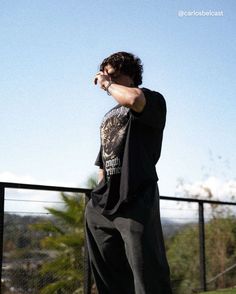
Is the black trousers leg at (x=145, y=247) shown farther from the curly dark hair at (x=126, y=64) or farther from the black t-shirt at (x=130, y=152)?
the curly dark hair at (x=126, y=64)

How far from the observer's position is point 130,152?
2.46 m

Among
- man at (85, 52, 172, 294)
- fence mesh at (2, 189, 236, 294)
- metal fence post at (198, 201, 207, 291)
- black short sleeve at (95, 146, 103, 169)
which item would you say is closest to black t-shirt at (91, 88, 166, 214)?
man at (85, 52, 172, 294)

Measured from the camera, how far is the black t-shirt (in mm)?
2430

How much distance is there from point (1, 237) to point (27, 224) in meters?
0.45

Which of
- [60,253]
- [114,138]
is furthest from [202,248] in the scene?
[114,138]

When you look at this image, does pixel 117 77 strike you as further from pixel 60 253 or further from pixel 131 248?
pixel 60 253

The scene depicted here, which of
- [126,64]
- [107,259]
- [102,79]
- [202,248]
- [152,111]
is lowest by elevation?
[202,248]

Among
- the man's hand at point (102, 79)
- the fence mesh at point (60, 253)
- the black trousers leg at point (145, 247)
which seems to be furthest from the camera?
the fence mesh at point (60, 253)

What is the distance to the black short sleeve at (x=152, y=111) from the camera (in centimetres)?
241

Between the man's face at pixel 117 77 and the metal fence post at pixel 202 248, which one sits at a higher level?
the man's face at pixel 117 77

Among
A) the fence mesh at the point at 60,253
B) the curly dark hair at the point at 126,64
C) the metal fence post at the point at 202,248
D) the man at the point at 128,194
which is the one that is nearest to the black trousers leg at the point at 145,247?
the man at the point at 128,194

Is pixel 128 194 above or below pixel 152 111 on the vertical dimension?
below

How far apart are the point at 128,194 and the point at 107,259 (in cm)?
39

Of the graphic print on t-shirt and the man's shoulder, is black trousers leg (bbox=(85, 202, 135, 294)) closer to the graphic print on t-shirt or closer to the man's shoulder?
the graphic print on t-shirt
